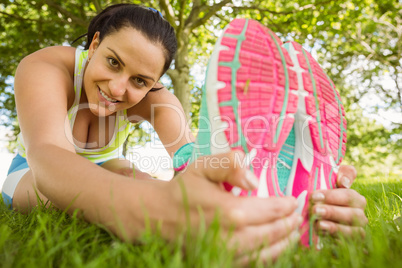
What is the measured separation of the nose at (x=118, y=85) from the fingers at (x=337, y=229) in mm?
987

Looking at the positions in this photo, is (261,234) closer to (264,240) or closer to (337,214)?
(264,240)

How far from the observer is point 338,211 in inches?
32.0

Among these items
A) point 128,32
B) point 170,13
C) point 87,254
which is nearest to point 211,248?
point 87,254

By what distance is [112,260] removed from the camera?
1.97 ft

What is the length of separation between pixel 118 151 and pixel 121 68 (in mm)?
875

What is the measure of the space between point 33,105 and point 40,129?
6.0 inches

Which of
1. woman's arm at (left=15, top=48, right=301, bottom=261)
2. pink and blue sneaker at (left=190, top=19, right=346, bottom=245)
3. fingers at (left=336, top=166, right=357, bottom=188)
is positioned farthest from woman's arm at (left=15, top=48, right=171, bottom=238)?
fingers at (left=336, top=166, right=357, bottom=188)

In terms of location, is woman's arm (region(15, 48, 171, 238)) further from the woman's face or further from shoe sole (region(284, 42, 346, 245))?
shoe sole (region(284, 42, 346, 245))

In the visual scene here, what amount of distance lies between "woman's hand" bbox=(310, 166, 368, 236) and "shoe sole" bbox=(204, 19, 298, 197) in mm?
110

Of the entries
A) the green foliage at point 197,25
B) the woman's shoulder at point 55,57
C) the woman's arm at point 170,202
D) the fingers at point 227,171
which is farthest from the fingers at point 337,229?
the green foliage at point 197,25

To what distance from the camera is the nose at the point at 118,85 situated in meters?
Answer: 1.37

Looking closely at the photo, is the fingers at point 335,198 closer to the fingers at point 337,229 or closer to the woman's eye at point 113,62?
the fingers at point 337,229

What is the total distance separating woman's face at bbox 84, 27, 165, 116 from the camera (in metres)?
1.33

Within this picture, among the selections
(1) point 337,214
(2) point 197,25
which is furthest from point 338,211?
(2) point 197,25
